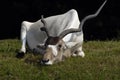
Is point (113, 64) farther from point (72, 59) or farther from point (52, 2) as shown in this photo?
point (52, 2)

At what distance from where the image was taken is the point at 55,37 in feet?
33.4

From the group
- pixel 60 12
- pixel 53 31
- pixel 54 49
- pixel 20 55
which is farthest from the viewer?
pixel 60 12

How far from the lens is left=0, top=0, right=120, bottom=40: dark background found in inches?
682

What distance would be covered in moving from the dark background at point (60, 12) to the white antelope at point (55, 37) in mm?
5510

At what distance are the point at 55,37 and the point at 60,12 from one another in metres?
7.60

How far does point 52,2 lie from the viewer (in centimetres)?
1819

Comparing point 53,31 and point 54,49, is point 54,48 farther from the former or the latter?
point 53,31

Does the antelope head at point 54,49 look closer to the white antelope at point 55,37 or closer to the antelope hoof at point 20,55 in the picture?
the white antelope at point 55,37

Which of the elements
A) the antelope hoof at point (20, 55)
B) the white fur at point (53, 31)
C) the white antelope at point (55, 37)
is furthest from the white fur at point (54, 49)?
the antelope hoof at point (20, 55)

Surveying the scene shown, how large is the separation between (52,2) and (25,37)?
267 inches

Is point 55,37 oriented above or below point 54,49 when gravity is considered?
→ above

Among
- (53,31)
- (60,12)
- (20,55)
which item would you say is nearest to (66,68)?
(20,55)

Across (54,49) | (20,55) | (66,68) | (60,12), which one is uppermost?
(60,12)

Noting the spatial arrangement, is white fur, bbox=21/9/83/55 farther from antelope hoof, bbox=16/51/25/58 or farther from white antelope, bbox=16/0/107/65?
antelope hoof, bbox=16/51/25/58
